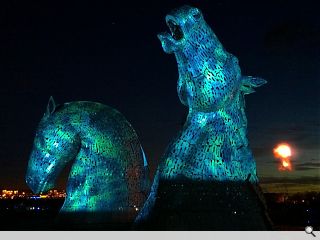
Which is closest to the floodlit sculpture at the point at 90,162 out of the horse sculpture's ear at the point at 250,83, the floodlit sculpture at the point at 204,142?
the floodlit sculpture at the point at 204,142

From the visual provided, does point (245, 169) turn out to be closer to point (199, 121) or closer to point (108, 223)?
point (199, 121)

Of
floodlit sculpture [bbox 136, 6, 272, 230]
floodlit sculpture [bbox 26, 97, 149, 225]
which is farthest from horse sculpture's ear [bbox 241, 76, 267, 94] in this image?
floodlit sculpture [bbox 26, 97, 149, 225]

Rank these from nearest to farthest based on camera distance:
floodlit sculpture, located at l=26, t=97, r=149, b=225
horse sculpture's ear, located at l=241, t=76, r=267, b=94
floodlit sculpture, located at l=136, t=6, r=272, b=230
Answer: floodlit sculpture, located at l=136, t=6, r=272, b=230
horse sculpture's ear, located at l=241, t=76, r=267, b=94
floodlit sculpture, located at l=26, t=97, r=149, b=225

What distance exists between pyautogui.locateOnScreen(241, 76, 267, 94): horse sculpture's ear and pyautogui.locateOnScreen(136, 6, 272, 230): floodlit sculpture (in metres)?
0.23

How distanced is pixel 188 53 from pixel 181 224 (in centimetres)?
283

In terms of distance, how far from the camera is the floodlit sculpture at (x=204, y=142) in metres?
9.64

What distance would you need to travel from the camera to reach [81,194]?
37.6 ft

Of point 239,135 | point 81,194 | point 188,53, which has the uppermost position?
point 188,53

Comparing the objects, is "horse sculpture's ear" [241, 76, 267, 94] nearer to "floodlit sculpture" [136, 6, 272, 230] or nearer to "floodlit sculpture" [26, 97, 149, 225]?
"floodlit sculpture" [136, 6, 272, 230]

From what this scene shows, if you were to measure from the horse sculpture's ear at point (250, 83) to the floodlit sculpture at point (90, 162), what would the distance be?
8.73ft

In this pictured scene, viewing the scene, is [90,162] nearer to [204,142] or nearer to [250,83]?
[204,142]

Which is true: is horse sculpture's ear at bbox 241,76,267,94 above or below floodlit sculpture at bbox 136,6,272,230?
above

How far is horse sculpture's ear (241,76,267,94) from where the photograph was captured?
10320mm

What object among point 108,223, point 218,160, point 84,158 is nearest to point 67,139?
point 84,158
